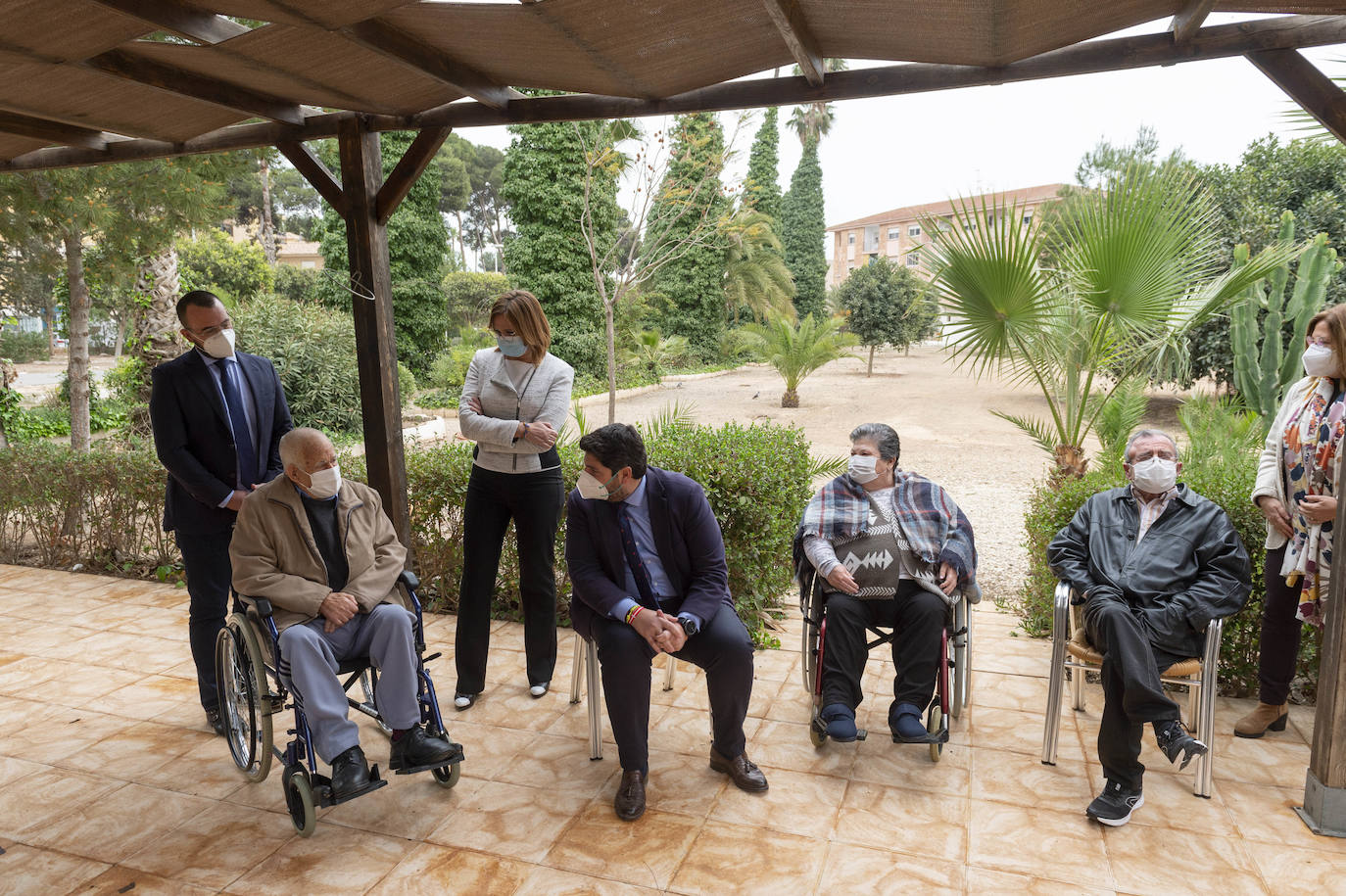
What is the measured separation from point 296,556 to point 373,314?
1580mm

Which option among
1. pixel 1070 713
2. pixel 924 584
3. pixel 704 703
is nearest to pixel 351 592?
pixel 704 703

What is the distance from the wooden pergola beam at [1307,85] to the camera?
107 inches

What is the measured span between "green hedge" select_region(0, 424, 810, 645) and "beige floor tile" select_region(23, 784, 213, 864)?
1.99m

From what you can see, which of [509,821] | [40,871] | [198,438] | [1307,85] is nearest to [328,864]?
[509,821]

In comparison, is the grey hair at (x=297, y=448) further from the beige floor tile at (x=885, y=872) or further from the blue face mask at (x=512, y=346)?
the beige floor tile at (x=885, y=872)

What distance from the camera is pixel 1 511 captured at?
6102mm

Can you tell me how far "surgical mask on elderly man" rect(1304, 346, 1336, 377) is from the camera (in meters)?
2.98

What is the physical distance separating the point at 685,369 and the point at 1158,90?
3814 cm

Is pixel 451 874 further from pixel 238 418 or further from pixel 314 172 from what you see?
pixel 314 172

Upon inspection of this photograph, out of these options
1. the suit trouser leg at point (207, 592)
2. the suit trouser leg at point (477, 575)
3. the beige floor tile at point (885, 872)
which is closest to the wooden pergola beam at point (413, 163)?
the suit trouser leg at point (477, 575)

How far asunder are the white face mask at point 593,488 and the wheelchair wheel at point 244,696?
1150 mm

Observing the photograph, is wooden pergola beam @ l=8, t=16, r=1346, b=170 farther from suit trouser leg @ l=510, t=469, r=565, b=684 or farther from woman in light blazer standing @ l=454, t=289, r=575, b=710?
suit trouser leg @ l=510, t=469, r=565, b=684

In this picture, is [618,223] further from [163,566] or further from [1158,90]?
[1158,90]

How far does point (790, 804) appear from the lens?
2891 millimetres
